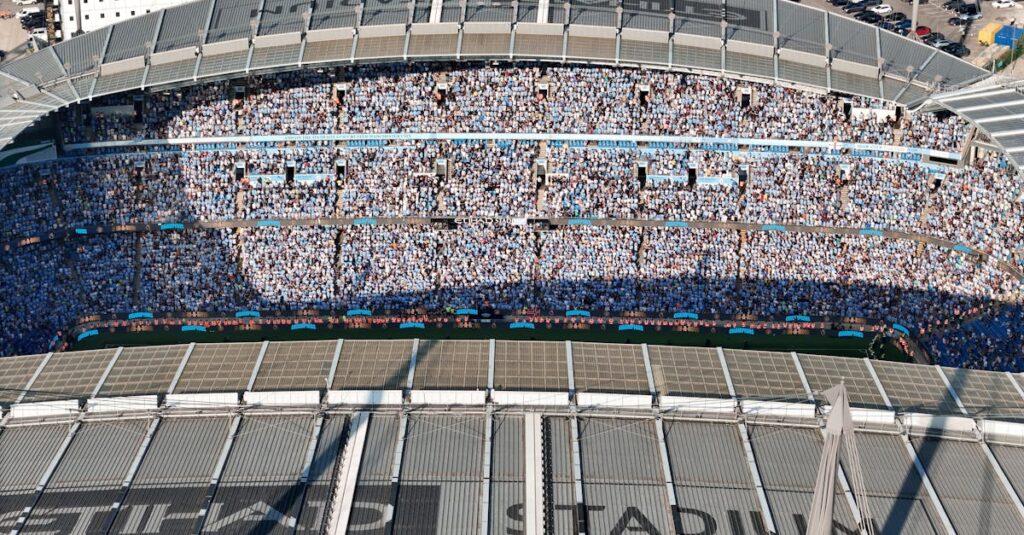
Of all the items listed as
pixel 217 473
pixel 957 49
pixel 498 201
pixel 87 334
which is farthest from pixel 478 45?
pixel 957 49

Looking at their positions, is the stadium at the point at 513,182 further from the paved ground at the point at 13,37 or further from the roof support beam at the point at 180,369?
the paved ground at the point at 13,37

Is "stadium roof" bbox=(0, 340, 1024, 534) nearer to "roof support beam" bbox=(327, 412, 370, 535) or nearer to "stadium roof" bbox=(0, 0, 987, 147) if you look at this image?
"roof support beam" bbox=(327, 412, 370, 535)

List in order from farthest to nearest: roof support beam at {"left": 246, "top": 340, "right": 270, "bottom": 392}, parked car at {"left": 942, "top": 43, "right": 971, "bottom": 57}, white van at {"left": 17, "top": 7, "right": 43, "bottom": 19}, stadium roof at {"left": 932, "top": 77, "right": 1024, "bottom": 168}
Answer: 1. white van at {"left": 17, "top": 7, "right": 43, "bottom": 19}
2. parked car at {"left": 942, "top": 43, "right": 971, "bottom": 57}
3. stadium roof at {"left": 932, "top": 77, "right": 1024, "bottom": 168}
4. roof support beam at {"left": 246, "top": 340, "right": 270, "bottom": 392}

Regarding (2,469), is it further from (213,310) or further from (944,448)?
(944,448)

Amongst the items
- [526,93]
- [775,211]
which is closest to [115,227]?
[526,93]

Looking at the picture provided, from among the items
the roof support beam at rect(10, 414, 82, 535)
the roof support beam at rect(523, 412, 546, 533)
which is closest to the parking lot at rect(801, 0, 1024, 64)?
the roof support beam at rect(523, 412, 546, 533)

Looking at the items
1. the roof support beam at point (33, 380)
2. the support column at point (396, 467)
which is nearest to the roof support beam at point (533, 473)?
the support column at point (396, 467)
